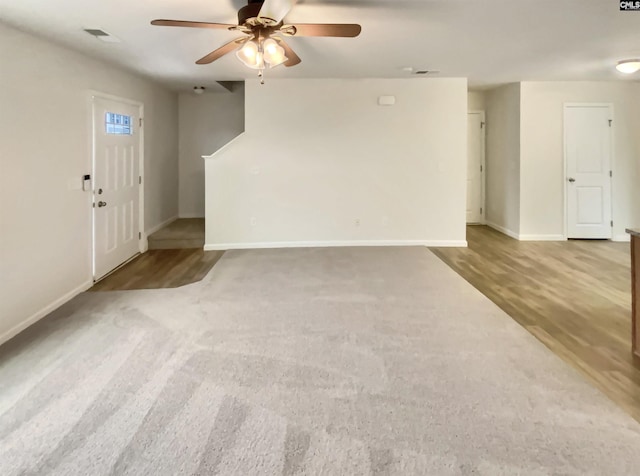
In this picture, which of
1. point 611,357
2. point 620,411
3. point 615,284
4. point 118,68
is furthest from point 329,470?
point 118,68

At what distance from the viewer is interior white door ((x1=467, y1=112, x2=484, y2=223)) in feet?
26.8

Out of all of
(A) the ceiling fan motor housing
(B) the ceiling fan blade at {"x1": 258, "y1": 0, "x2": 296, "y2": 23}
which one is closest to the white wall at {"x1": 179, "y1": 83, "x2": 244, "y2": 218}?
→ (A) the ceiling fan motor housing

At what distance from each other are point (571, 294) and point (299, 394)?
10.1ft

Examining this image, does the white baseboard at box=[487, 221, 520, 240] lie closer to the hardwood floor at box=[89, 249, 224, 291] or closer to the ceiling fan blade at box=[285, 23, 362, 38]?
the hardwood floor at box=[89, 249, 224, 291]

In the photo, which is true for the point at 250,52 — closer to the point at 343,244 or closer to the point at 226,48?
the point at 226,48

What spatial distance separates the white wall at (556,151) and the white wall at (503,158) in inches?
5.7

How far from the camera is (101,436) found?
195 centimetres

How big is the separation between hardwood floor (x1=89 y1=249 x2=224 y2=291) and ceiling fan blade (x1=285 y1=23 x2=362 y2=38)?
9.26 ft

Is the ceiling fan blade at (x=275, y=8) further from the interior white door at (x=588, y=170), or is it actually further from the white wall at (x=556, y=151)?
the interior white door at (x=588, y=170)

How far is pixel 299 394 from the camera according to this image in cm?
231

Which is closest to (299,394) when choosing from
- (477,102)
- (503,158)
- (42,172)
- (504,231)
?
(42,172)

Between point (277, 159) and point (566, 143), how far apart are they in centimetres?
449

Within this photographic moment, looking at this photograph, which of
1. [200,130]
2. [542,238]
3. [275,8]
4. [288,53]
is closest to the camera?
[275,8]

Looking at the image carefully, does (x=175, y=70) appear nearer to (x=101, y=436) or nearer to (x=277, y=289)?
(x=277, y=289)
